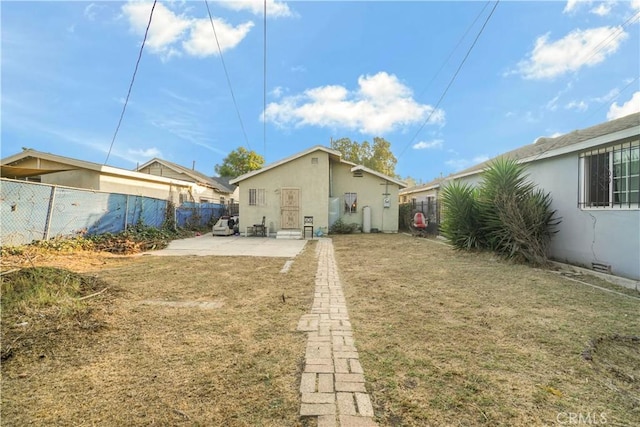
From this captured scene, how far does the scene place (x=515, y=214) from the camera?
7406 millimetres

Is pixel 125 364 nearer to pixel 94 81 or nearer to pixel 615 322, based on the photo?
pixel 615 322

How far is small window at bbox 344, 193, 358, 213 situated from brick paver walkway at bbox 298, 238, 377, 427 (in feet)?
44.2

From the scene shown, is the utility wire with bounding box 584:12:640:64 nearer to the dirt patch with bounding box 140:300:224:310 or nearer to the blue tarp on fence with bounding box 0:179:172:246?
the dirt patch with bounding box 140:300:224:310

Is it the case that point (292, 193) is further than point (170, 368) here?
Yes

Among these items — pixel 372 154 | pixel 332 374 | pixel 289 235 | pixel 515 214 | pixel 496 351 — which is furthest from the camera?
pixel 372 154

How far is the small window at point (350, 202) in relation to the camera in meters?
17.6

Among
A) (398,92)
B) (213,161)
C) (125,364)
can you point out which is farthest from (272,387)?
(213,161)

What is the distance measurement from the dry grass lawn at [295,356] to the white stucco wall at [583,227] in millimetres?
1275

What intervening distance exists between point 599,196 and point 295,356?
25.8ft

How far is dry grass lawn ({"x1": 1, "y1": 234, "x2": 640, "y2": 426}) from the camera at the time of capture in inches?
77.5

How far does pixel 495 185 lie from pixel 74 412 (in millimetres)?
9116

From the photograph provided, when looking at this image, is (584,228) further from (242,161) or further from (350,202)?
(242,161)

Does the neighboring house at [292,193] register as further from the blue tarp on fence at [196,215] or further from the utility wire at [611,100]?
the utility wire at [611,100]

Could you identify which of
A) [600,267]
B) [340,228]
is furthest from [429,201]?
[600,267]
